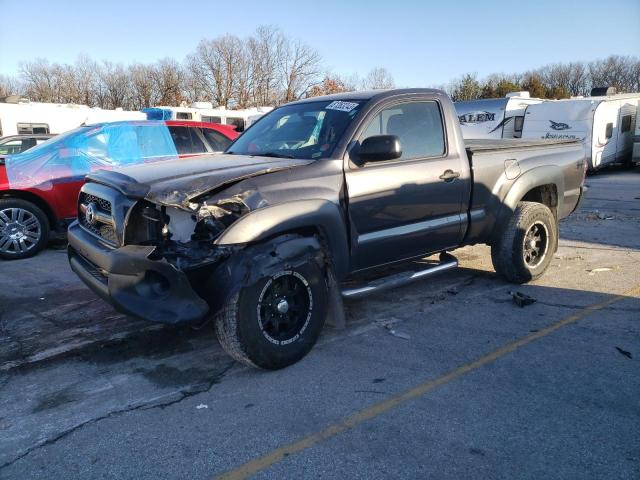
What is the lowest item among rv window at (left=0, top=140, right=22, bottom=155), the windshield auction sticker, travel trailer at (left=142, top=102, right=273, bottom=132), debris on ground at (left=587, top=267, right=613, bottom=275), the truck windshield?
debris on ground at (left=587, top=267, right=613, bottom=275)

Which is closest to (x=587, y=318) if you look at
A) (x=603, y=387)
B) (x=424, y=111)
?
(x=603, y=387)

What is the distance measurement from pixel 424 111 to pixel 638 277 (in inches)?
127

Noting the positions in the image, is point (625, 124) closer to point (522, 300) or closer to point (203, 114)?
point (203, 114)

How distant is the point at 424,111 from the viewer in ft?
15.6

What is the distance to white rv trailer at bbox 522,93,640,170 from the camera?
59.1 feet

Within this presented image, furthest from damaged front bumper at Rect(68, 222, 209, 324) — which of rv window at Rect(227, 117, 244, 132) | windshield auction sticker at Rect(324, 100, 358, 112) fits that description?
rv window at Rect(227, 117, 244, 132)

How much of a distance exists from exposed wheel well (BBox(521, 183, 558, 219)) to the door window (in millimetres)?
1717

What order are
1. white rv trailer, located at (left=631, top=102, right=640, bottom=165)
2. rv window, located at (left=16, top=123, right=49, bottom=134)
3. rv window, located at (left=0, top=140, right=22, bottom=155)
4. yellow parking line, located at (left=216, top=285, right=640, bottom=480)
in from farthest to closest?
white rv trailer, located at (left=631, top=102, right=640, bottom=165) → rv window, located at (left=16, top=123, right=49, bottom=134) → rv window, located at (left=0, top=140, right=22, bottom=155) → yellow parking line, located at (left=216, top=285, right=640, bottom=480)

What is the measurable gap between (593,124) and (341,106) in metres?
16.5

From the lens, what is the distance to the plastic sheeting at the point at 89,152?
7.12m

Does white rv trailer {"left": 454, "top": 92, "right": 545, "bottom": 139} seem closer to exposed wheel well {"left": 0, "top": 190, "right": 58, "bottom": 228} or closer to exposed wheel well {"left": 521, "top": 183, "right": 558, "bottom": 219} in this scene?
exposed wheel well {"left": 521, "top": 183, "right": 558, "bottom": 219}

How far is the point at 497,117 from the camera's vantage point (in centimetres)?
2030

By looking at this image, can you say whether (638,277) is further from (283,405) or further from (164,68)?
(164,68)

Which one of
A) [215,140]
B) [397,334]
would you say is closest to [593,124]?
[215,140]
